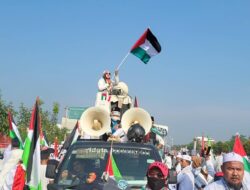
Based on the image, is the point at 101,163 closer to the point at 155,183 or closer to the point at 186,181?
the point at 155,183

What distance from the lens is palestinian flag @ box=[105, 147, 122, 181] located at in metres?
6.38

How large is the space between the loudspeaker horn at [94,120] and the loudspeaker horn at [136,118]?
0.91 feet

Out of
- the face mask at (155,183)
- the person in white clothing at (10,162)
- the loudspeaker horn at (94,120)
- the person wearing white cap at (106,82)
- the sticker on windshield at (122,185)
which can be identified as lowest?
the face mask at (155,183)

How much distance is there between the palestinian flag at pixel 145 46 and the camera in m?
11.3

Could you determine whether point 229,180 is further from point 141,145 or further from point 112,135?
point 112,135

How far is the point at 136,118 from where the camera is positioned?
848 cm

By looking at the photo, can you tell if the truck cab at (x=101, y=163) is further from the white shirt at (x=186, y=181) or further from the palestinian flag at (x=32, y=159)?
the white shirt at (x=186, y=181)

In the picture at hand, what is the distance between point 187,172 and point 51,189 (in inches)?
111

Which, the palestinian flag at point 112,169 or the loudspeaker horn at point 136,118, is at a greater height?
the loudspeaker horn at point 136,118

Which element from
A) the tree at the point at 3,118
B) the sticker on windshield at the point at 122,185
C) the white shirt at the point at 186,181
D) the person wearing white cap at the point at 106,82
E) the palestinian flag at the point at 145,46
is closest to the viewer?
the sticker on windshield at the point at 122,185

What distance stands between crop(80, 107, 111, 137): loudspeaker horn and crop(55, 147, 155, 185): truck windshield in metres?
1.36

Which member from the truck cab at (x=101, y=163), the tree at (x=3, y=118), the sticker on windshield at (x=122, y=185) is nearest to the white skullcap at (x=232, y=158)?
the sticker on windshield at (x=122, y=185)

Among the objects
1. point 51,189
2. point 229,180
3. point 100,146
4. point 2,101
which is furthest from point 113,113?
point 2,101

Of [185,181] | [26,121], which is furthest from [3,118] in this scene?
[185,181]
